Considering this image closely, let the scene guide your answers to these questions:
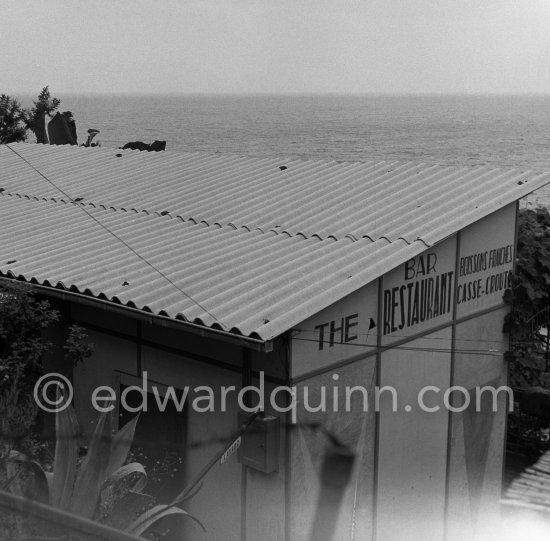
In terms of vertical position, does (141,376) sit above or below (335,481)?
below

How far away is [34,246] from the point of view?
9.01 meters

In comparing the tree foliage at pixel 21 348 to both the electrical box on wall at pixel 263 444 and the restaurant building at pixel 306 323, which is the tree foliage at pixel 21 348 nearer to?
the restaurant building at pixel 306 323

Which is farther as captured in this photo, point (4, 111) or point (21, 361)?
point (4, 111)

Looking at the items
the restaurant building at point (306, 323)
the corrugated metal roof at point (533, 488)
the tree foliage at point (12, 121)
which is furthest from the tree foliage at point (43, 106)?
the corrugated metal roof at point (533, 488)

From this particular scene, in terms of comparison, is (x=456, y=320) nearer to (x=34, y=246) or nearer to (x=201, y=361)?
(x=201, y=361)

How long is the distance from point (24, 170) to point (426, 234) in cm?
830

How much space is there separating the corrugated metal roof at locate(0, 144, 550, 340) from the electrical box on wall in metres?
0.86

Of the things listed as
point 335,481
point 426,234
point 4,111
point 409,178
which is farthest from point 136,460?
A: point 4,111

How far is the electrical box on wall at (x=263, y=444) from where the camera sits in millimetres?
6535

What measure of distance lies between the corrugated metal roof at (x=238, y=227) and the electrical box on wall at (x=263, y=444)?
2.83 ft

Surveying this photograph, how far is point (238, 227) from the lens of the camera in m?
9.07

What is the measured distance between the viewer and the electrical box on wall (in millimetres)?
6535
